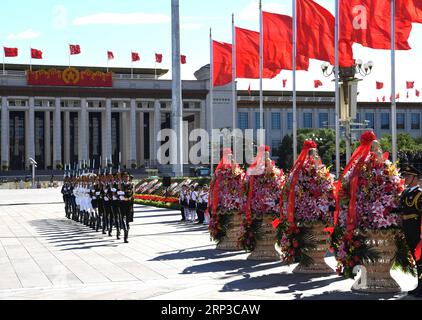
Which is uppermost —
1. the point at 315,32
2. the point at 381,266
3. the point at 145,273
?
the point at 315,32

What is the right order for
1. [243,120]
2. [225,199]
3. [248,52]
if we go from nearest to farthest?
1. [225,199]
2. [248,52]
3. [243,120]

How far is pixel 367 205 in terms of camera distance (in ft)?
34.3

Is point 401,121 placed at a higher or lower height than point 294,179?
higher

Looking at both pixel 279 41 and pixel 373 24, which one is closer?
pixel 373 24

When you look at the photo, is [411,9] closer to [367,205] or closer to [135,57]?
[367,205]

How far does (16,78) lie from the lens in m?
89.5

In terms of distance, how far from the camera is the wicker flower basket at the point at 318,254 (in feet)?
40.6

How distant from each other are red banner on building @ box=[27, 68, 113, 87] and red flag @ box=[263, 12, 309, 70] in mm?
67429

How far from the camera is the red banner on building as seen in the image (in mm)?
88688

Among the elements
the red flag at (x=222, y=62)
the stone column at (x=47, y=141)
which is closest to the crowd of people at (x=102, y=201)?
the red flag at (x=222, y=62)

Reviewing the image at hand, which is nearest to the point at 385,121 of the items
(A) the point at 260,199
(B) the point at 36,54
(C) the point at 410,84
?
(C) the point at 410,84

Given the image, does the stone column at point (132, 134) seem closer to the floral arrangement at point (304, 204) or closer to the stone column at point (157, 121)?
the stone column at point (157, 121)

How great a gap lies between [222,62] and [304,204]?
60.2ft
